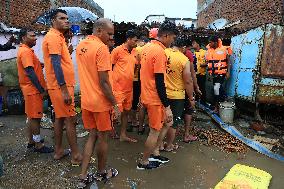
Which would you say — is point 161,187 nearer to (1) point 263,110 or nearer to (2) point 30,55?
(2) point 30,55

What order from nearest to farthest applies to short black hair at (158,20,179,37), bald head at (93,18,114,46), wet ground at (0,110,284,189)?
bald head at (93,18,114,46), wet ground at (0,110,284,189), short black hair at (158,20,179,37)

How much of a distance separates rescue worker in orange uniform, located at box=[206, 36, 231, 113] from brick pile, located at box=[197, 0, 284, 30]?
2.69m

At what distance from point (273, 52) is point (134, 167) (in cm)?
418

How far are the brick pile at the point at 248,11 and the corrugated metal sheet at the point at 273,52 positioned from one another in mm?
2862

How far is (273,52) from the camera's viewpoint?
21.0ft

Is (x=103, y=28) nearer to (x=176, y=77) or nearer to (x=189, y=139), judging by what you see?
(x=176, y=77)

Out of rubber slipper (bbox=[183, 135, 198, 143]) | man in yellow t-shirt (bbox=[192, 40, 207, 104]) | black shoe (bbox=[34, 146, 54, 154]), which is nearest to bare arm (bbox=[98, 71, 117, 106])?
black shoe (bbox=[34, 146, 54, 154])

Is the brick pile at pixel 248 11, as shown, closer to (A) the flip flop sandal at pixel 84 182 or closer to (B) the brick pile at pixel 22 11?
(A) the flip flop sandal at pixel 84 182

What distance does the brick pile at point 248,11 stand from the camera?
9.20 m

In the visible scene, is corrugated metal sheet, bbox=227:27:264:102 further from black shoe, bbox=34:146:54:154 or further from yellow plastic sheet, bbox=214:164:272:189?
black shoe, bbox=34:146:54:154

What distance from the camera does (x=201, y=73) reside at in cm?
877

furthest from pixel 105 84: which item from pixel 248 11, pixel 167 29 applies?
pixel 248 11

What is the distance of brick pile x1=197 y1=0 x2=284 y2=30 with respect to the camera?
30.2 ft

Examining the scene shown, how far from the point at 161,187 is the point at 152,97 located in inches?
47.2
